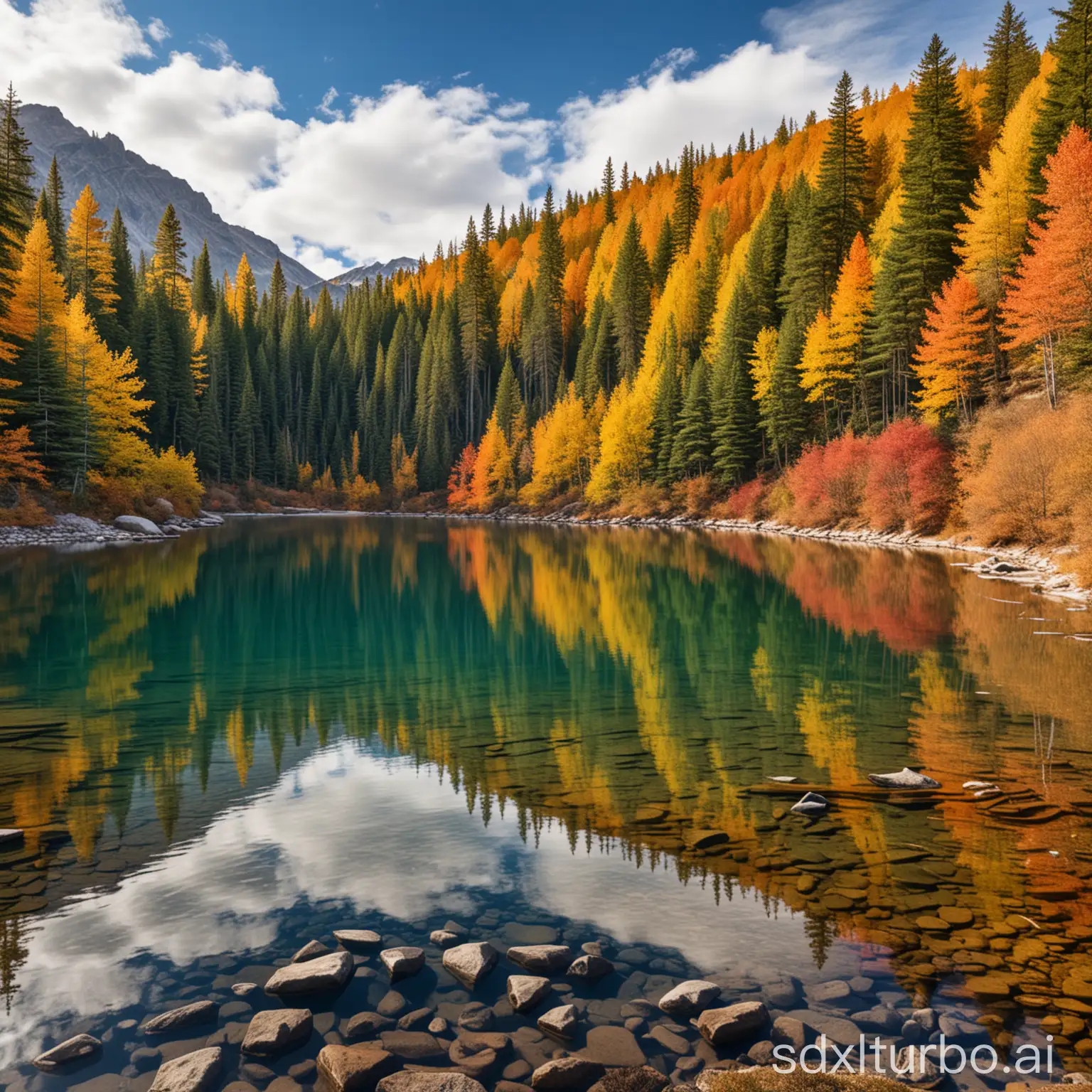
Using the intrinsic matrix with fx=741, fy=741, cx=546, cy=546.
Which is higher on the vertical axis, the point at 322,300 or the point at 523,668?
the point at 322,300

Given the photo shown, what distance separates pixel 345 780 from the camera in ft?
30.4

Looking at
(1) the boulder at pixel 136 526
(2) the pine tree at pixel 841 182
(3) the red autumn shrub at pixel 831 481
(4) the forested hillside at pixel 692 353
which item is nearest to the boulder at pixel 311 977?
(4) the forested hillside at pixel 692 353

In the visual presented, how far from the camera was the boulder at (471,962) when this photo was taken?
16.8 feet

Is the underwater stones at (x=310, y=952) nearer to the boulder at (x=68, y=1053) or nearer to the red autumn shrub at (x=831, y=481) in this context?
the boulder at (x=68, y=1053)

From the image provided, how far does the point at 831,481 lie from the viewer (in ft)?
150

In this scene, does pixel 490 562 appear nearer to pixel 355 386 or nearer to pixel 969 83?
pixel 355 386

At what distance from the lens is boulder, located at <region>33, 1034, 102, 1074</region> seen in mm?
4285

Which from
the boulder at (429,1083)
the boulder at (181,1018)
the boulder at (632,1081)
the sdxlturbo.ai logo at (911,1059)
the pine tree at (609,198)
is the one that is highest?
the pine tree at (609,198)

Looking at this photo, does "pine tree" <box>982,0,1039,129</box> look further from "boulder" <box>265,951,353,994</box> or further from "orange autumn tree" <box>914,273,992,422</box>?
"boulder" <box>265,951,353,994</box>

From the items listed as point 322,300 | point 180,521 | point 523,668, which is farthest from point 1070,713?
point 322,300

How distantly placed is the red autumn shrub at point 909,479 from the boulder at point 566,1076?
124 ft

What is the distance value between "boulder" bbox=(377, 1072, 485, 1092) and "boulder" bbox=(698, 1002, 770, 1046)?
1394mm

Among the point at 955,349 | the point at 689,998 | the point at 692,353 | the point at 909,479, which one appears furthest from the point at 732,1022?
the point at 692,353

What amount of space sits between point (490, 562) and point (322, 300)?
391 ft
